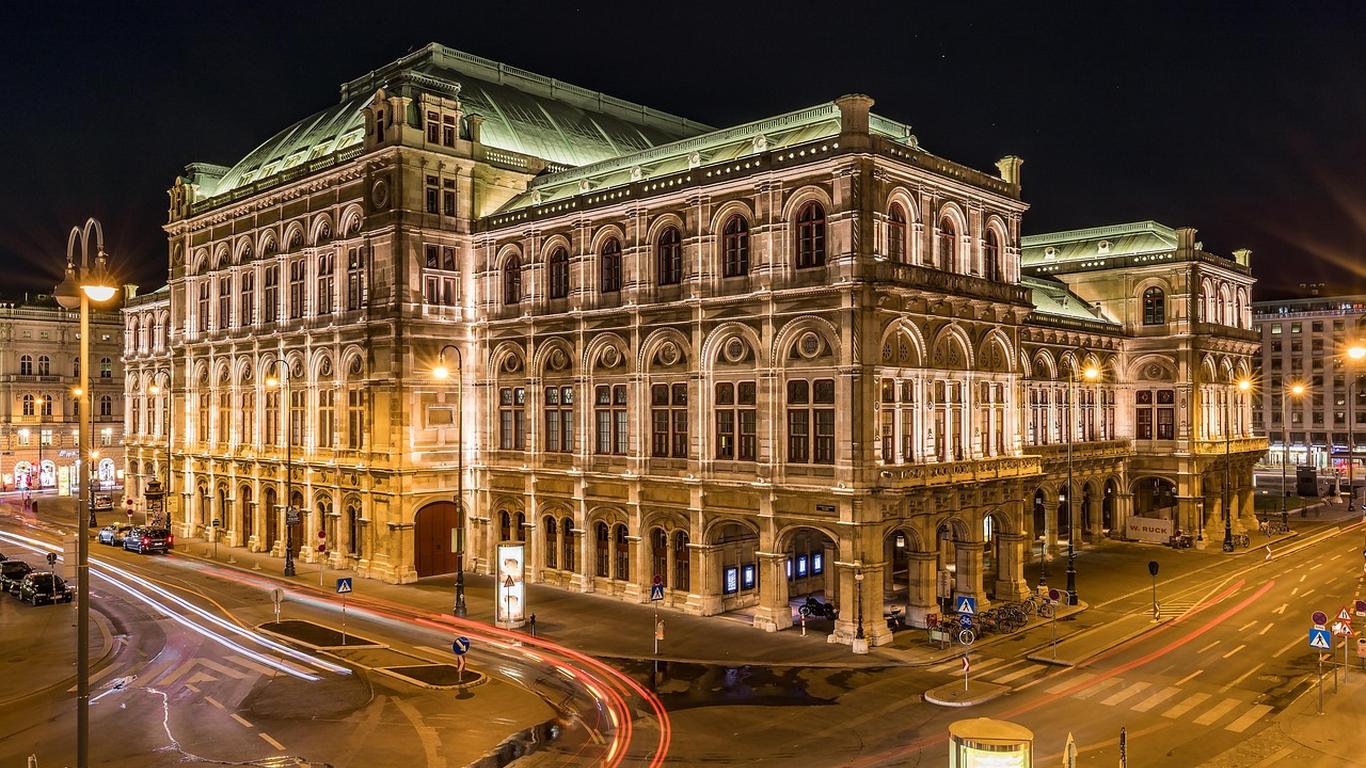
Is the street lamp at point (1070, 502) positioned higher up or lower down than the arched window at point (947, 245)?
lower down

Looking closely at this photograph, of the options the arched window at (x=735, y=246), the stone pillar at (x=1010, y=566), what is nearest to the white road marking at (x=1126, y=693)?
the stone pillar at (x=1010, y=566)

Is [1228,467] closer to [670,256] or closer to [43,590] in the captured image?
[670,256]

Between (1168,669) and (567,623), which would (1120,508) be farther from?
(567,623)

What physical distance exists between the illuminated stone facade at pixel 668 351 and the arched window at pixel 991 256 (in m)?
0.23

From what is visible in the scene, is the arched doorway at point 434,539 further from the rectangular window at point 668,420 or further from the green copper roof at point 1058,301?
the green copper roof at point 1058,301

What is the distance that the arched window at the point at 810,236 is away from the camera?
40.4 meters

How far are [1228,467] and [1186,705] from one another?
138 ft

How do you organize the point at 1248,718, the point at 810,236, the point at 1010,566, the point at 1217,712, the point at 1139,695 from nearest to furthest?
1. the point at 1248,718
2. the point at 1217,712
3. the point at 1139,695
4. the point at 810,236
5. the point at 1010,566

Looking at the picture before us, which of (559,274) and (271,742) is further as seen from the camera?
(559,274)

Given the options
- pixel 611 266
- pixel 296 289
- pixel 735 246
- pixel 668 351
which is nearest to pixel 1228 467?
pixel 735 246

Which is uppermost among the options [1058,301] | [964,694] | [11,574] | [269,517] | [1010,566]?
[1058,301]

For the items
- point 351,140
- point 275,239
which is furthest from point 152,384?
point 351,140

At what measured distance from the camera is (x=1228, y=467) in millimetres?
66062

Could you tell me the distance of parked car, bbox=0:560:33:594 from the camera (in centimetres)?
4925
